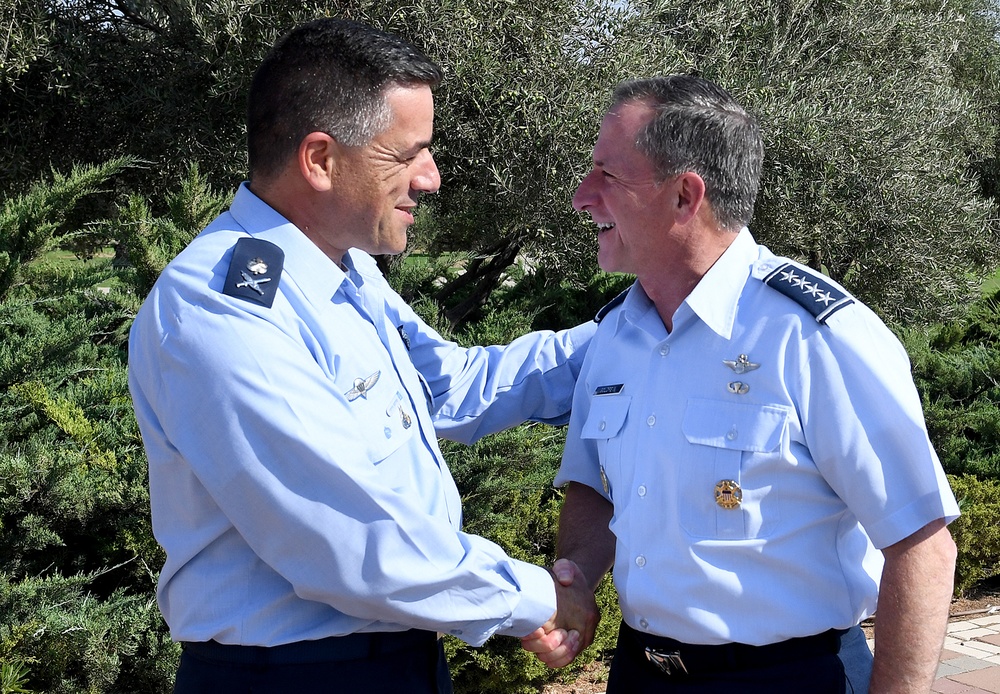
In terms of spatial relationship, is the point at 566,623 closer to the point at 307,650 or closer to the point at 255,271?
the point at 307,650

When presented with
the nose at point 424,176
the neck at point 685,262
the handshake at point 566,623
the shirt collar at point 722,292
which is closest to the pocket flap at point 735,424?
the shirt collar at point 722,292

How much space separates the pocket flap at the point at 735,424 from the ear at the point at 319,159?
35.7 inches

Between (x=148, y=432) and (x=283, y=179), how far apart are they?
1.96 ft

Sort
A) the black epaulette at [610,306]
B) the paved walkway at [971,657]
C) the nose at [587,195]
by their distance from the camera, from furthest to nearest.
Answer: the paved walkway at [971,657] → the black epaulette at [610,306] → the nose at [587,195]

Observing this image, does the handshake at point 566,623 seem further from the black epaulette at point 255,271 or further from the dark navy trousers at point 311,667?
the black epaulette at point 255,271

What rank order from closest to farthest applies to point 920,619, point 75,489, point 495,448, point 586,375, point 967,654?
1. point 920,619
2. point 586,375
3. point 75,489
4. point 495,448
5. point 967,654

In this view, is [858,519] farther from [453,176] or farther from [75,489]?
[453,176]

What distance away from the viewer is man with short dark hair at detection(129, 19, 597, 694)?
166 centimetres

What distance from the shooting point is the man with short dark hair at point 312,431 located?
1.66m

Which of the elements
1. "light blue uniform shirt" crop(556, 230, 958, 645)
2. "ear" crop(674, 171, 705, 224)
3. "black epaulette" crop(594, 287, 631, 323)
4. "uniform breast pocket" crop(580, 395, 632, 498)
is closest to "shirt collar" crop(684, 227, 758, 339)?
"light blue uniform shirt" crop(556, 230, 958, 645)

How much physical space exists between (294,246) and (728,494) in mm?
1019

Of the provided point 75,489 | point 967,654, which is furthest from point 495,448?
point 967,654

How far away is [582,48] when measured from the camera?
5691 millimetres

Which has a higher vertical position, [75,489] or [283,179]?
[283,179]
